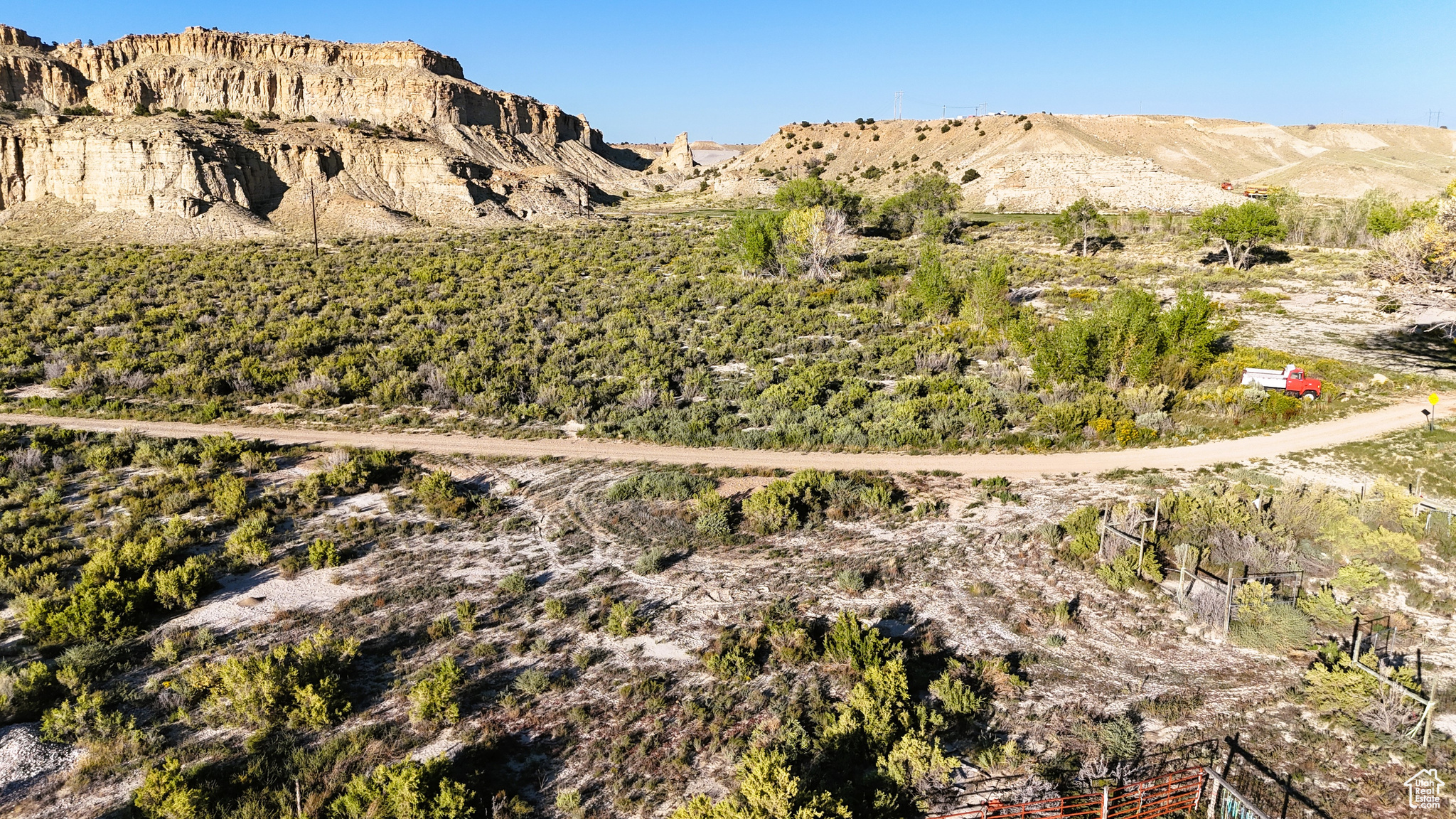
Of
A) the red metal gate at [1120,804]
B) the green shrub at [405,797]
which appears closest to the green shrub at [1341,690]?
the red metal gate at [1120,804]

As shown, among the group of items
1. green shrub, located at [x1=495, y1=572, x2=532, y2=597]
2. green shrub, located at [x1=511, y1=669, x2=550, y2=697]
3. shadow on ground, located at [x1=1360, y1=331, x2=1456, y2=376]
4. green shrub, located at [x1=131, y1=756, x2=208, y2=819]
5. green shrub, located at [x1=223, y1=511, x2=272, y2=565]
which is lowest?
green shrub, located at [x1=131, y1=756, x2=208, y2=819]

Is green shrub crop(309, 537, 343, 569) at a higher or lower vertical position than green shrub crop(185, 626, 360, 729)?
higher

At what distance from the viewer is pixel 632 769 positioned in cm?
876

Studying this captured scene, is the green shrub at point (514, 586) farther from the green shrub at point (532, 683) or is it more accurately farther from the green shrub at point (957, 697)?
the green shrub at point (957, 697)

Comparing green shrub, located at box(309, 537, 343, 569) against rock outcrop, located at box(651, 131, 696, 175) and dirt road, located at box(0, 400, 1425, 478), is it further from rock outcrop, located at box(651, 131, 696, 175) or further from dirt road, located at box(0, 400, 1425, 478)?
rock outcrop, located at box(651, 131, 696, 175)

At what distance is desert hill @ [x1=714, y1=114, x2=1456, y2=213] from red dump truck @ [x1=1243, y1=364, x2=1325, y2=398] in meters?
62.8

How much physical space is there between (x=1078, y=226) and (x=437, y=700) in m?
58.2

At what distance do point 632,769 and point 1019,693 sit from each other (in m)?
5.65

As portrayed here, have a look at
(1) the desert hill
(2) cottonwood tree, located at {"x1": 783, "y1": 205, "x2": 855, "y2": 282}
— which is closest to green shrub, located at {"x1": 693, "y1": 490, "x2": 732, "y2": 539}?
(2) cottonwood tree, located at {"x1": 783, "y1": 205, "x2": 855, "y2": 282}

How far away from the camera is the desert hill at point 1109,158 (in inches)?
3162

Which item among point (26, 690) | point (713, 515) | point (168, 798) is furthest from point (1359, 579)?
point (26, 690)

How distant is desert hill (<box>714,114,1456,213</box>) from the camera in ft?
263

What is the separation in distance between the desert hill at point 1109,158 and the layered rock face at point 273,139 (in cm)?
3443

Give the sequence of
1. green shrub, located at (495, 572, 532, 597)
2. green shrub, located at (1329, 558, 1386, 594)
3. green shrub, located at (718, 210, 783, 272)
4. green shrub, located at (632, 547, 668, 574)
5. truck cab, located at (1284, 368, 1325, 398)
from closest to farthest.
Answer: green shrub, located at (1329, 558, 1386, 594) < green shrub, located at (495, 572, 532, 597) < green shrub, located at (632, 547, 668, 574) < truck cab, located at (1284, 368, 1325, 398) < green shrub, located at (718, 210, 783, 272)
